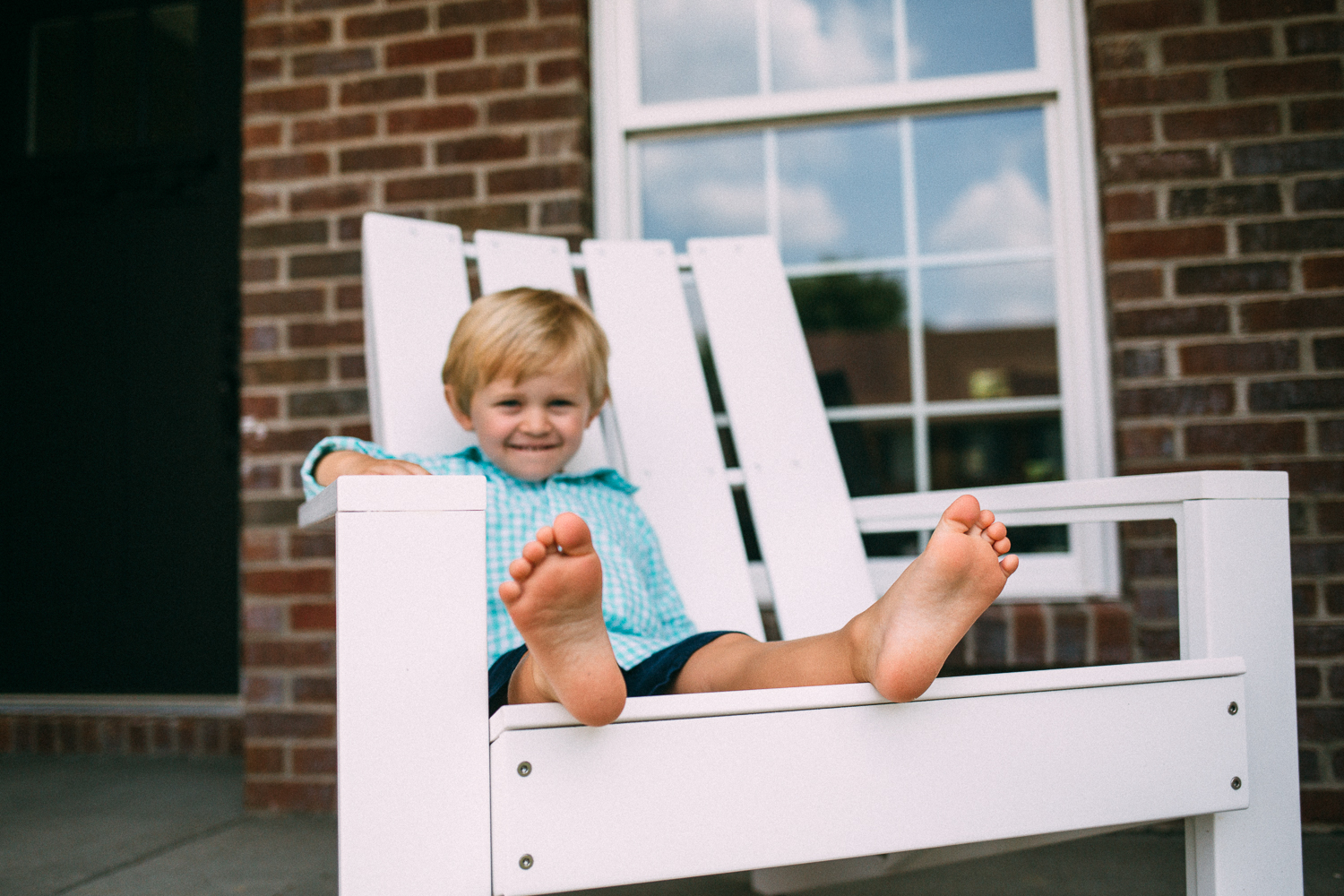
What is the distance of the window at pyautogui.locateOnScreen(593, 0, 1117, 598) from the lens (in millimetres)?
2023

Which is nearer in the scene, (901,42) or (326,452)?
(326,452)

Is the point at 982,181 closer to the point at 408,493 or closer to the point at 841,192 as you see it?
the point at 841,192

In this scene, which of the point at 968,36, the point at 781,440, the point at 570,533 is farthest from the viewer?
the point at 968,36

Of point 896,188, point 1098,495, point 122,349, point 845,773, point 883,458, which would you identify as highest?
point 896,188

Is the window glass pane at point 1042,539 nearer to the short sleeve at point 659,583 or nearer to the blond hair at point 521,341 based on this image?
the short sleeve at point 659,583

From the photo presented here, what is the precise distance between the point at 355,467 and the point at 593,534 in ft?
1.27

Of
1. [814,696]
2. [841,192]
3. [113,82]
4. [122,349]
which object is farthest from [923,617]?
[113,82]

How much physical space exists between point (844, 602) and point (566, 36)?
4.33 feet

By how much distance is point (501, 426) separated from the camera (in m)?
1.37

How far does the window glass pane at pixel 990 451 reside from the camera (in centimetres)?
204

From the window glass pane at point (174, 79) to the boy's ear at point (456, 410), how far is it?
1.63 m

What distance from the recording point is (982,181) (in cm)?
209

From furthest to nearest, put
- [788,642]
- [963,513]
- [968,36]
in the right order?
[968,36], [788,642], [963,513]

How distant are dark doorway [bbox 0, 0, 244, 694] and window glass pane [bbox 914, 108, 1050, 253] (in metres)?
1.75
